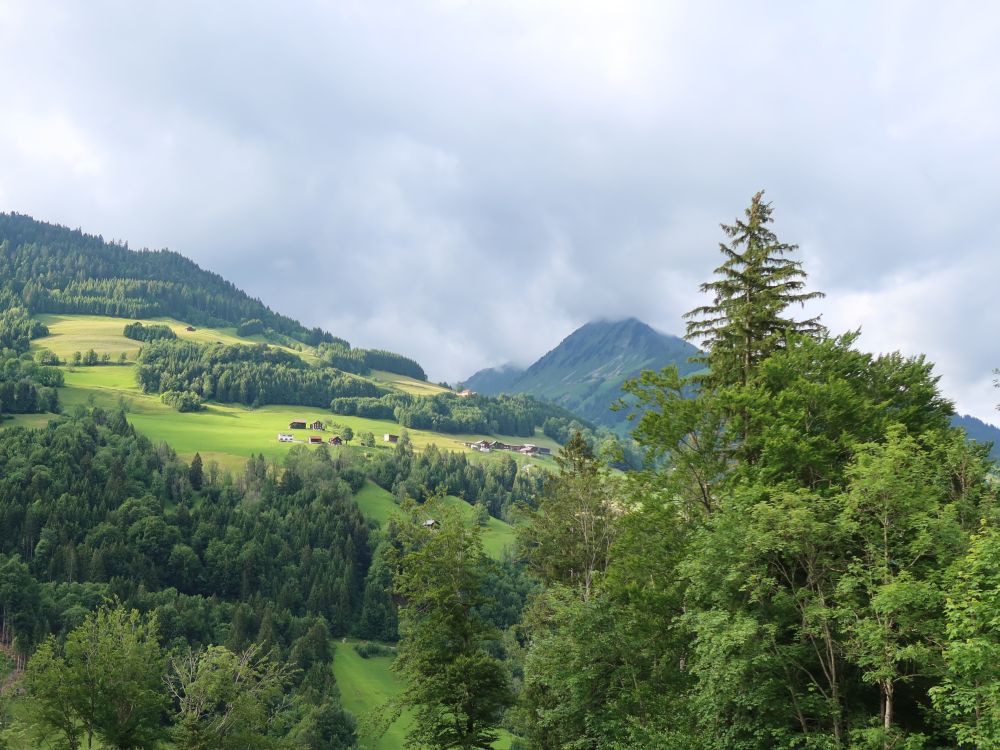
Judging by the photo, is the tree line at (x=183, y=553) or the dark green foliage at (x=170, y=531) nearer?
the tree line at (x=183, y=553)

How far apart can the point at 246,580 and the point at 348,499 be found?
40221 millimetres

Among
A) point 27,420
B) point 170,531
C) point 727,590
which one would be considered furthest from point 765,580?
point 27,420

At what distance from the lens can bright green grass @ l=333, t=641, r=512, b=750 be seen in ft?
324

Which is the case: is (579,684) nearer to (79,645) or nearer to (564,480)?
(564,480)

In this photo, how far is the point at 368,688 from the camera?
114938 millimetres

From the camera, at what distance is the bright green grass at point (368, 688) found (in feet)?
324

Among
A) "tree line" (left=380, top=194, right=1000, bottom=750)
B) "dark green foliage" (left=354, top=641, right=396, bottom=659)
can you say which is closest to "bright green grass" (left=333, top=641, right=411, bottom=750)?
"dark green foliage" (left=354, top=641, right=396, bottom=659)

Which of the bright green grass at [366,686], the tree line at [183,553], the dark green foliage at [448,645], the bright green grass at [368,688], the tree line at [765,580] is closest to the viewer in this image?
the tree line at [765,580]

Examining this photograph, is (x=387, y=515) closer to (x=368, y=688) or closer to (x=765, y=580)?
(x=368, y=688)

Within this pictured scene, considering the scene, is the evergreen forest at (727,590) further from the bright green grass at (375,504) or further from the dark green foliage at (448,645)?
the bright green grass at (375,504)

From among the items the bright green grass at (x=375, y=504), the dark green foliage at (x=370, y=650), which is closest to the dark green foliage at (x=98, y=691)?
the dark green foliage at (x=370, y=650)

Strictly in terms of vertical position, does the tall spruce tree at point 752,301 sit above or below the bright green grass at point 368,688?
above

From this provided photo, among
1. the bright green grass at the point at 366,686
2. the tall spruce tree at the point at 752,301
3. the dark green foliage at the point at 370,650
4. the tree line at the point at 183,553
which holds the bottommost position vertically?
the bright green grass at the point at 366,686

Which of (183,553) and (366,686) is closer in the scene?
(366,686)
